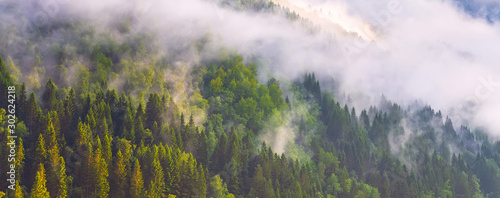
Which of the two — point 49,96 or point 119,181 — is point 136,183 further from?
point 49,96

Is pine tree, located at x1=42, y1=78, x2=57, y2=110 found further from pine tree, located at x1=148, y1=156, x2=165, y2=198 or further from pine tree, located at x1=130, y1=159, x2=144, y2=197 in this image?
pine tree, located at x1=148, y1=156, x2=165, y2=198

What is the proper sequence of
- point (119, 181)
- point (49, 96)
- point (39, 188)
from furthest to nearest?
point (49, 96) → point (119, 181) → point (39, 188)

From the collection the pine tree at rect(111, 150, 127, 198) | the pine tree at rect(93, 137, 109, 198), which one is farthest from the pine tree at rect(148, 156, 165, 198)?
the pine tree at rect(93, 137, 109, 198)

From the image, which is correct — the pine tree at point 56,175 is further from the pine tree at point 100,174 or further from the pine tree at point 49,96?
the pine tree at point 49,96

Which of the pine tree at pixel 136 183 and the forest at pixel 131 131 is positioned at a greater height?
the forest at pixel 131 131

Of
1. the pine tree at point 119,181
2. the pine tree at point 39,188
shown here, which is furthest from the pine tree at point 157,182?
the pine tree at point 39,188

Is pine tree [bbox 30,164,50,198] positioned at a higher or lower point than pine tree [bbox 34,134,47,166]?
lower

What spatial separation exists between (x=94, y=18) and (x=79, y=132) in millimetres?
70848

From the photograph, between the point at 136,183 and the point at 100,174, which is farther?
the point at 136,183

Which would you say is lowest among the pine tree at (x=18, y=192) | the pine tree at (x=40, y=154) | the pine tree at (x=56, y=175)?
the pine tree at (x=18, y=192)

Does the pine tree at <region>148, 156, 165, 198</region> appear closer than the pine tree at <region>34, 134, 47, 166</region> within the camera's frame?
No

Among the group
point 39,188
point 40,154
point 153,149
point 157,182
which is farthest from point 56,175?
point 153,149

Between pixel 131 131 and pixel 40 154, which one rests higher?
pixel 131 131

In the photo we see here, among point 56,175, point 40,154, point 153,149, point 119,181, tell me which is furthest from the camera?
point 153,149
